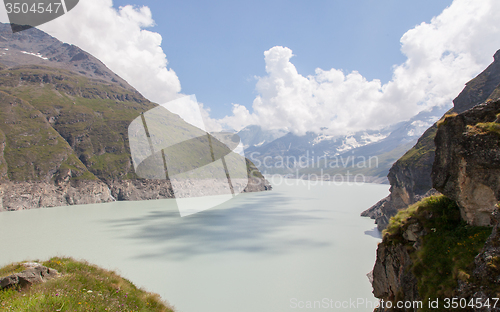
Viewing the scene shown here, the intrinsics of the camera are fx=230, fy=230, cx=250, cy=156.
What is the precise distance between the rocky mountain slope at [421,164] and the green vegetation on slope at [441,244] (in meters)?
34.9

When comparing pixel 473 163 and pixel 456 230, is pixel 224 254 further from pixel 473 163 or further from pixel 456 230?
pixel 473 163

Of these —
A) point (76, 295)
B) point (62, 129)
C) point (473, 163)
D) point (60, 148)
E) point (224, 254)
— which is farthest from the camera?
point (62, 129)

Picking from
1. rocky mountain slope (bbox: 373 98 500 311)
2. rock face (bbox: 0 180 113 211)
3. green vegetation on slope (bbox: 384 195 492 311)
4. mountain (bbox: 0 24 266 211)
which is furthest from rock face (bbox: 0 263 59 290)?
rock face (bbox: 0 180 113 211)

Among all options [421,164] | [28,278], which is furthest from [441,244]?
[421,164]

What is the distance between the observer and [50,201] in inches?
2923

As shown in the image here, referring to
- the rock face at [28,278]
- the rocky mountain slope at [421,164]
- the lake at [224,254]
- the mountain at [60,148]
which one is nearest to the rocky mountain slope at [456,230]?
the rock face at [28,278]

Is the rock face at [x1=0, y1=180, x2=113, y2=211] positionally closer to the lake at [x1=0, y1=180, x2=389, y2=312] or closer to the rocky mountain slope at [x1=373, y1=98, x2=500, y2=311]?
the lake at [x1=0, y1=180, x2=389, y2=312]

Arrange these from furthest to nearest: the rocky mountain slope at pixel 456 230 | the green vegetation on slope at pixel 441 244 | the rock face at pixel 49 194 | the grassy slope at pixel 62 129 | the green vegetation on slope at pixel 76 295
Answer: the grassy slope at pixel 62 129 < the rock face at pixel 49 194 < the green vegetation on slope at pixel 441 244 < the rocky mountain slope at pixel 456 230 < the green vegetation on slope at pixel 76 295

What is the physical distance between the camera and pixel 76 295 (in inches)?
239

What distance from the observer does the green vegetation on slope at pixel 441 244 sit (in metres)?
7.16

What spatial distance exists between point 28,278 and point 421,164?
170 ft

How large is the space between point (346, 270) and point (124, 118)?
13976 centimetres

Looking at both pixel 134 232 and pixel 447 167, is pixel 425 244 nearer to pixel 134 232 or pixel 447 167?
pixel 447 167

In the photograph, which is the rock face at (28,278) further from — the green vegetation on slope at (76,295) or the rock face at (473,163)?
the rock face at (473,163)
